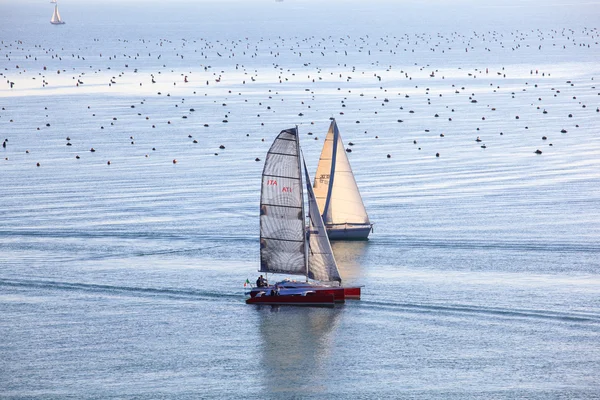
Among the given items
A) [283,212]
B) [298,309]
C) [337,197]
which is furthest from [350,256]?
[298,309]

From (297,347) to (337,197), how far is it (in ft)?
103

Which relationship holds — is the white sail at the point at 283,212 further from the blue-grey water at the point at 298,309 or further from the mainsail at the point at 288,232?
the blue-grey water at the point at 298,309

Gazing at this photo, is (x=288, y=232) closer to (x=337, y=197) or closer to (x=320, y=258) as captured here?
(x=320, y=258)

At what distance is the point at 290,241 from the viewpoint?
293 ft

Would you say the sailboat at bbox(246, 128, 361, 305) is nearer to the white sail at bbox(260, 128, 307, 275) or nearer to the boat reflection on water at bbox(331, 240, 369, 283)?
the white sail at bbox(260, 128, 307, 275)

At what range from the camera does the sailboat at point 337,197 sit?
10762 centimetres

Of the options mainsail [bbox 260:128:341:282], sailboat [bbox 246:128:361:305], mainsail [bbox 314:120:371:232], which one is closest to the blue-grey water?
sailboat [bbox 246:128:361:305]

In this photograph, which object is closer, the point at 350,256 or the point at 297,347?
the point at 297,347

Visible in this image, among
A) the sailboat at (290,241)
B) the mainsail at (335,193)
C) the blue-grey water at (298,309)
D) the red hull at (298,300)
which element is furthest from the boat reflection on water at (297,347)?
the mainsail at (335,193)

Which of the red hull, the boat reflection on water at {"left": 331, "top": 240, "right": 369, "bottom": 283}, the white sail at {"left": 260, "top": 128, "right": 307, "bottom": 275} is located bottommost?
the red hull

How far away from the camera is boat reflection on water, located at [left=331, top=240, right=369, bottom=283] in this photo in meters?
95.6

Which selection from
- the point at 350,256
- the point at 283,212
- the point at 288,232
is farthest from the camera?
the point at 350,256

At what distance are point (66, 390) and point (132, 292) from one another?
20504 millimetres

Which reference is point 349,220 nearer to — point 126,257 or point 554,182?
point 126,257
